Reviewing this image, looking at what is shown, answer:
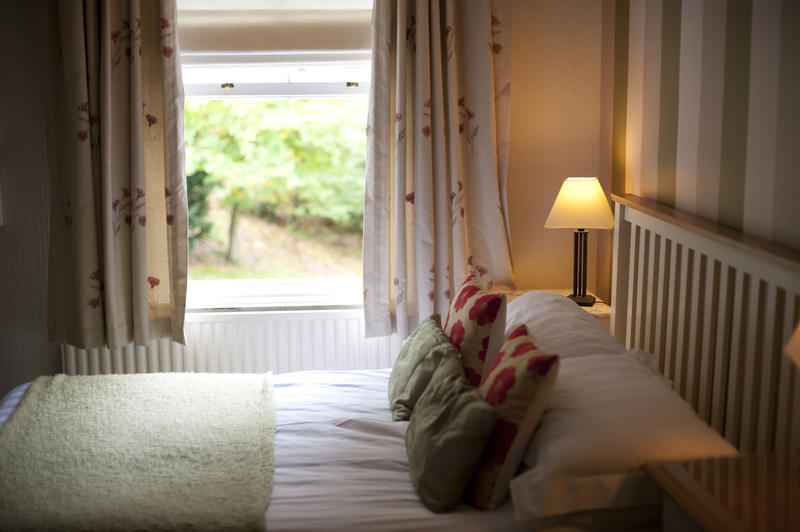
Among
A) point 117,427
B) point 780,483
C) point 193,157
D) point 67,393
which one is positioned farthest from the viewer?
point 193,157

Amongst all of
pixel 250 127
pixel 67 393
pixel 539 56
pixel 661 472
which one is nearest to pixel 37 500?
pixel 67 393

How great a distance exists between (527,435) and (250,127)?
2967 millimetres

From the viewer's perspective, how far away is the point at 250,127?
4.25 meters

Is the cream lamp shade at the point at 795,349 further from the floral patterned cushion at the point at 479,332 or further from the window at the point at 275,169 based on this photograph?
the window at the point at 275,169

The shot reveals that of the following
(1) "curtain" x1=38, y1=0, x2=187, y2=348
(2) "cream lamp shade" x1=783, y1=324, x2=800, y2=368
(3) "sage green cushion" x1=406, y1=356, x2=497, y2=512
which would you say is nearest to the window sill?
(1) "curtain" x1=38, y1=0, x2=187, y2=348

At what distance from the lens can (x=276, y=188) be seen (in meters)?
5.21

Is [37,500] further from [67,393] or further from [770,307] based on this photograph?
[770,307]

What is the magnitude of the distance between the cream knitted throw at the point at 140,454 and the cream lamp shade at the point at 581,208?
1197 millimetres

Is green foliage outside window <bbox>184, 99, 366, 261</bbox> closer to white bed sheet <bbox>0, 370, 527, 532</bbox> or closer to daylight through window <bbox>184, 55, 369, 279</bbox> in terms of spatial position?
daylight through window <bbox>184, 55, 369, 279</bbox>

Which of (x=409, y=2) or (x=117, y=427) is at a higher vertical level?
(x=409, y=2)

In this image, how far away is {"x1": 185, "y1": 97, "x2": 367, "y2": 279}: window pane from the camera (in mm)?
4367

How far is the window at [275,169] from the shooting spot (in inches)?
130

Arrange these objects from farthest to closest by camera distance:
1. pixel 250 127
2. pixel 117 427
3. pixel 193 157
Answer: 1. pixel 193 157
2. pixel 250 127
3. pixel 117 427

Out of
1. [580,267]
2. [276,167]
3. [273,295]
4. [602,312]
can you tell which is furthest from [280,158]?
[602,312]
